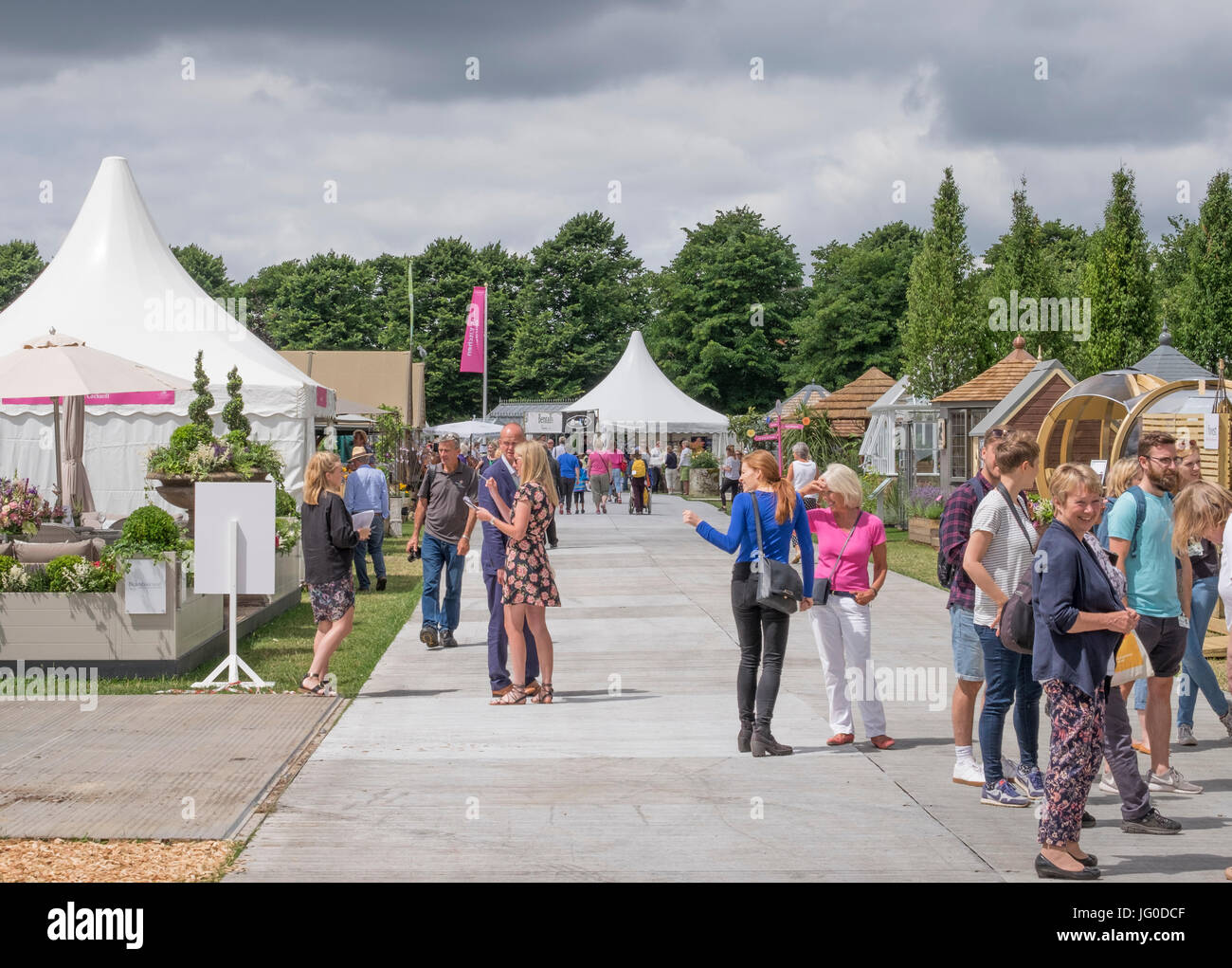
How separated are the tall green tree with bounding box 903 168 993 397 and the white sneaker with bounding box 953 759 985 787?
25629 millimetres

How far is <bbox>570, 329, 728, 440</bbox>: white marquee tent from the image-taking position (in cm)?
5116

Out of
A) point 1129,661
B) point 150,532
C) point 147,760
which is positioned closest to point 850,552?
point 1129,661

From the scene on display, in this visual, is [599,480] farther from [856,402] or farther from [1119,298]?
[1119,298]

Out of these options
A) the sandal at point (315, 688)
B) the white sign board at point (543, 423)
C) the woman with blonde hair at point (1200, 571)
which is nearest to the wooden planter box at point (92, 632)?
the sandal at point (315, 688)

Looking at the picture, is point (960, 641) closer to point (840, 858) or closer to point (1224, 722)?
point (840, 858)

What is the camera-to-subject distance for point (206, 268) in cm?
10181

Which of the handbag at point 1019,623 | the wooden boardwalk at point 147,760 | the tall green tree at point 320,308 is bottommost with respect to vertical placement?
the wooden boardwalk at point 147,760

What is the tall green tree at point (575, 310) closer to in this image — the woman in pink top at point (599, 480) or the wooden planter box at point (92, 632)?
the woman in pink top at point (599, 480)

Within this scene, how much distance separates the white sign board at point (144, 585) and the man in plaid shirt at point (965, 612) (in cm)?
612

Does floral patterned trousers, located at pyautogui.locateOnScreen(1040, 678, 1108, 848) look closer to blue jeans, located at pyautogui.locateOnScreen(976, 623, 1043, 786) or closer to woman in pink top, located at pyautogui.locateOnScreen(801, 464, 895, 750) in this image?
blue jeans, located at pyautogui.locateOnScreen(976, 623, 1043, 786)

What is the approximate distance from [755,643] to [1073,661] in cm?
271

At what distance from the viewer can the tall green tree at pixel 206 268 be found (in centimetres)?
10038

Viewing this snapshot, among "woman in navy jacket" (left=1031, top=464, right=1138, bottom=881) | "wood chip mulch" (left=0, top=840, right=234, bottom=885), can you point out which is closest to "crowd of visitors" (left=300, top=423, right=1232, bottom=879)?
"woman in navy jacket" (left=1031, top=464, right=1138, bottom=881)
